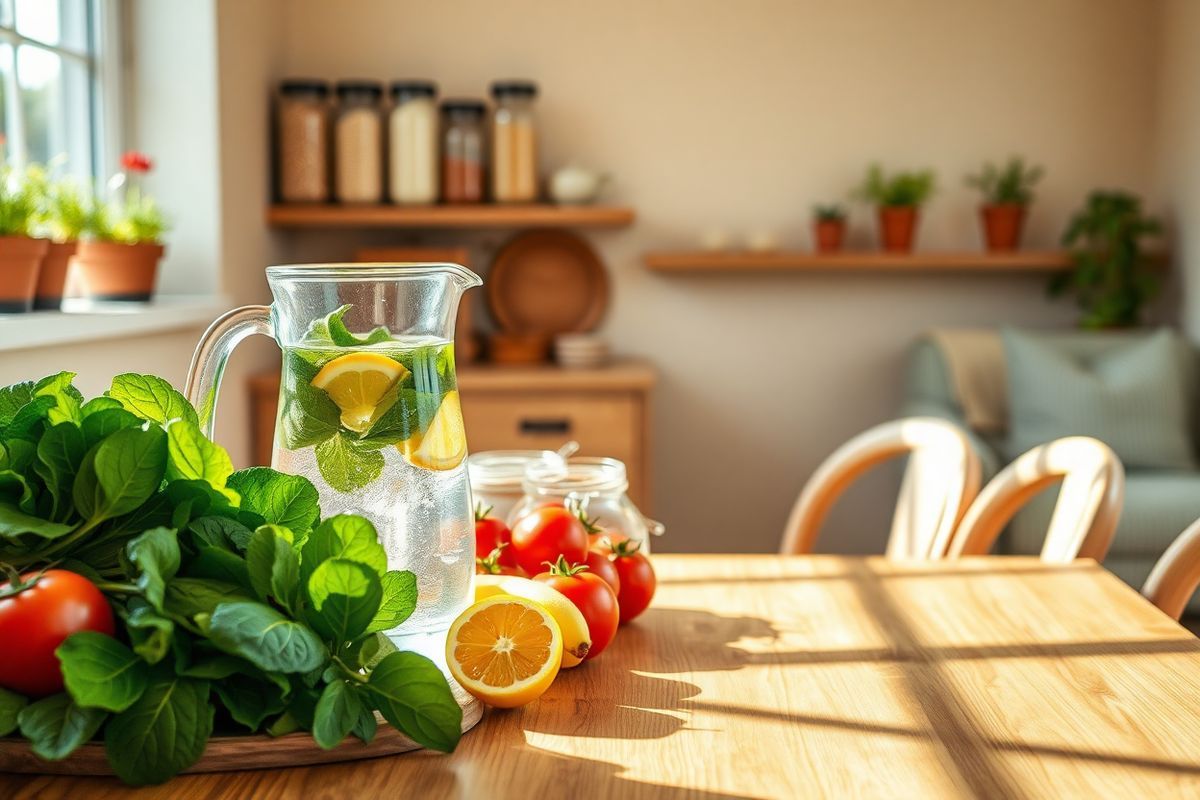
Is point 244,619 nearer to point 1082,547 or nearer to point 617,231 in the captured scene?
point 1082,547

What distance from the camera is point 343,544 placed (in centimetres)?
79

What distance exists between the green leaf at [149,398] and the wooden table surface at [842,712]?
258 millimetres

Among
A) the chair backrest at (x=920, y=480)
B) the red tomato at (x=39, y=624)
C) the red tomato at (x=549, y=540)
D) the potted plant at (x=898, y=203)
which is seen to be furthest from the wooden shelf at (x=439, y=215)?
the red tomato at (x=39, y=624)

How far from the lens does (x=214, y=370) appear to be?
0.92 m

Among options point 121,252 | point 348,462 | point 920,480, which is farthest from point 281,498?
point 121,252

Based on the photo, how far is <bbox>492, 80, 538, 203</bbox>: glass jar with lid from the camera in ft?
11.8

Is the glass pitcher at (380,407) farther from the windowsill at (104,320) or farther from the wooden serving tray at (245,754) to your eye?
the windowsill at (104,320)

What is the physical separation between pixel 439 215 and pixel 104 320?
140cm

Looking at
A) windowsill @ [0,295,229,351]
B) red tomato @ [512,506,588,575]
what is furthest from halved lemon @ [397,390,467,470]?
windowsill @ [0,295,229,351]

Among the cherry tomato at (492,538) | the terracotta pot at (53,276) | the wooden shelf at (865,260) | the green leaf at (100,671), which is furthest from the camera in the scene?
the wooden shelf at (865,260)

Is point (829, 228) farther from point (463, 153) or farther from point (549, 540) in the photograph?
point (549, 540)

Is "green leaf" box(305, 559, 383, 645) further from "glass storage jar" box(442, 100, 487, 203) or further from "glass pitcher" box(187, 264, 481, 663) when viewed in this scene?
"glass storage jar" box(442, 100, 487, 203)

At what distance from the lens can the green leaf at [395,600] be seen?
0.82 metres

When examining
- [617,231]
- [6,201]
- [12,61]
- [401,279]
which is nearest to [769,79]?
[617,231]
